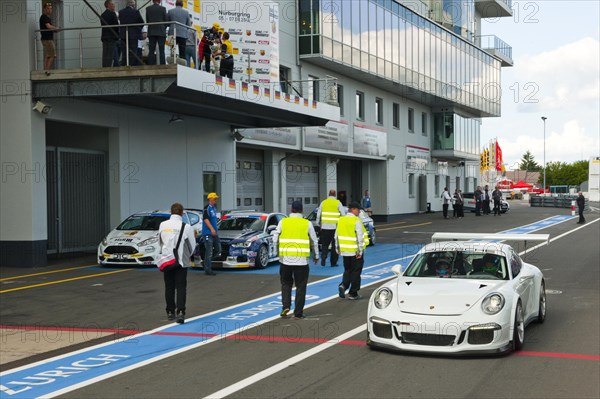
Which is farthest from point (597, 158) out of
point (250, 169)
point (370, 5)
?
point (250, 169)

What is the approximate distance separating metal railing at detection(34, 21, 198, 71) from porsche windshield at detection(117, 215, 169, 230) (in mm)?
4055

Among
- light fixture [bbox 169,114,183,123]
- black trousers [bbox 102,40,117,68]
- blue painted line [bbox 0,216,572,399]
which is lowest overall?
blue painted line [bbox 0,216,572,399]

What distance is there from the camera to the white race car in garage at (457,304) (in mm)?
8047

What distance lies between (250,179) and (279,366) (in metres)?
24.5

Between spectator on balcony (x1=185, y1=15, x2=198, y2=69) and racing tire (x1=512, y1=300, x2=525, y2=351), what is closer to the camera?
racing tire (x1=512, y1=300, x2=525, y2=351)

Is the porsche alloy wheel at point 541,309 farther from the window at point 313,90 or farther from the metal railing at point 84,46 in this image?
the window at point 313,90

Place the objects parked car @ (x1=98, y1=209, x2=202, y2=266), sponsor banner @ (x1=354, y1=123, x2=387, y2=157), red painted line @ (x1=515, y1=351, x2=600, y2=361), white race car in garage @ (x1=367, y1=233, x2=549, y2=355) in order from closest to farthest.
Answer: white race car in garage @ (x1=367, y1=233, x2=549, y2=355) → red painted line @ (x1=515, y1=351, x2=600, y2=361) → parked car @ (x1=98, y1=209, x2=202, y2=266) → sponsor banner @ (x1=354, y1=123, x2=387, y2=157)

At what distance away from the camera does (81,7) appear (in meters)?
21.5

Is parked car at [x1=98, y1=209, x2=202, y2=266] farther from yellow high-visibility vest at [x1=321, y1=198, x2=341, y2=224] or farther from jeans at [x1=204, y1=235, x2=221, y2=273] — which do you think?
yellow high-visibility vest at [x1=321, y1=198, x2=341, y2=224]

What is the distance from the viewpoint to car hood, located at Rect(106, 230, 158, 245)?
61.4 feet

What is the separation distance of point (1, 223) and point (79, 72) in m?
4.51

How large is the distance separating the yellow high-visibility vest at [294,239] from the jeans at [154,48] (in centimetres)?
962

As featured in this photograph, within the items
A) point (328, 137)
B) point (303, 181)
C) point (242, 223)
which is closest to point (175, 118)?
point (242, 223)

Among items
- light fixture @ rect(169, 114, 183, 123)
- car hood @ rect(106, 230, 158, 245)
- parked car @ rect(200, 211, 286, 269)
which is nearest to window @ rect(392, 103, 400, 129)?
light fixture @ rect(169, 114, 183, 123)
